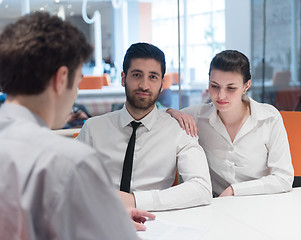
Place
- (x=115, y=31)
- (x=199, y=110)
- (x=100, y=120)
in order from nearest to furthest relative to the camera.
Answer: (x=100, y=120) → (x=199, y=110) → (x=115, y=31)

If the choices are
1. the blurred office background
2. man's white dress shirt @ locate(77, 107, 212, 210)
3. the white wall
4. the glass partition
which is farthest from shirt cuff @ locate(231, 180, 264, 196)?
the white wall

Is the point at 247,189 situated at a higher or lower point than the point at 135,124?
lower

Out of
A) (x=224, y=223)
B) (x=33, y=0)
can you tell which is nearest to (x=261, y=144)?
(x=224, y=223)

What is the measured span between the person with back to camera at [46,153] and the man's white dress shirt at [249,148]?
1.52m

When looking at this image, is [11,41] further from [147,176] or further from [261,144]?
[261,144]

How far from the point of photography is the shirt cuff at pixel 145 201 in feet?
6.17

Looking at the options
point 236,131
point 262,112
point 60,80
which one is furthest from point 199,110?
point 60,80

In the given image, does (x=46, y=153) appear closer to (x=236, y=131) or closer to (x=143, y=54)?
(x=143, y=54)

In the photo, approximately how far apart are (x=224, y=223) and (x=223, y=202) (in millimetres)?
314

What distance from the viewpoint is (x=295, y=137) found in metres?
2.68

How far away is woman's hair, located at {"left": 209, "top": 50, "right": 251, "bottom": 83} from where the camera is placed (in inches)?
94.7

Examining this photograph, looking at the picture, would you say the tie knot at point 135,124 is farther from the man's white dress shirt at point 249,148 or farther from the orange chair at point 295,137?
the orange chair at point 295,137

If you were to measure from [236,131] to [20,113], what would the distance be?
168 cm

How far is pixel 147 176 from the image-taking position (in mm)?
2277
